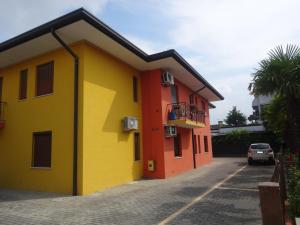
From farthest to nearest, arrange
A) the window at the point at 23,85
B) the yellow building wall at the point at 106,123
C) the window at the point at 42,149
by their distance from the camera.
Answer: the window at the point at 23,85
the window at the point at 42,149
the yellow building wall at the point at 106,123

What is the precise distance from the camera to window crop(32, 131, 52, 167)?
1094 centimetres

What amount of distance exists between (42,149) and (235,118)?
63404 millimetres

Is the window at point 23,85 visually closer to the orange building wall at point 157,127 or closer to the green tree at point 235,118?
the orange building wall at point 157,127

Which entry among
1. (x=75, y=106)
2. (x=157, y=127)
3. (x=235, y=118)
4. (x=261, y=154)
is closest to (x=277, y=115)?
(x=261, y=154)

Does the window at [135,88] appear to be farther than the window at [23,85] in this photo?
Yes

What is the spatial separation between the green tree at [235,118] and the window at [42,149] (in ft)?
203

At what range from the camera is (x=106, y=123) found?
1136 cm

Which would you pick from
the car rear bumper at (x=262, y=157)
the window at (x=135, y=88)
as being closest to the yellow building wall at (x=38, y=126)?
the window at (x=135, y=88)

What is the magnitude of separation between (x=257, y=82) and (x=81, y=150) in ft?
28.1

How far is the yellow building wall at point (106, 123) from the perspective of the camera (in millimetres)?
10242

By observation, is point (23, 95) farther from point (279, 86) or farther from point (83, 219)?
point (279, 86)

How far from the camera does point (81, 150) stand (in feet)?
32.2

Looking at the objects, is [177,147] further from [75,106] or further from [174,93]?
[75,106]

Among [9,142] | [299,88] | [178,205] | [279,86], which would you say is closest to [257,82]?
[279,86]
